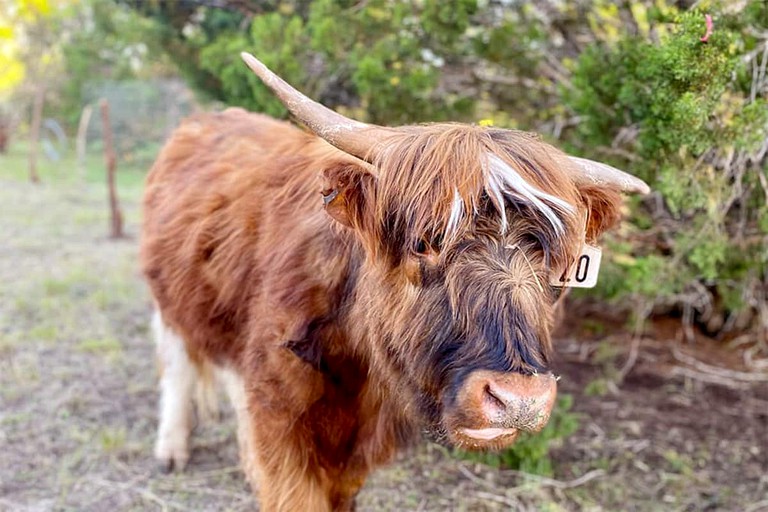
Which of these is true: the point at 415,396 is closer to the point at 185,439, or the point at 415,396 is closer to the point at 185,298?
the point at 185,298

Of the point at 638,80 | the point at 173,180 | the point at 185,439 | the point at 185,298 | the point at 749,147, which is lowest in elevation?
the point at 185,439

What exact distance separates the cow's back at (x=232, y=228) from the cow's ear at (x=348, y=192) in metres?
0.40

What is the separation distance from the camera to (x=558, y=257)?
1.94 meters

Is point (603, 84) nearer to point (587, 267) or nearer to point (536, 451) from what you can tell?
point (587, 267)

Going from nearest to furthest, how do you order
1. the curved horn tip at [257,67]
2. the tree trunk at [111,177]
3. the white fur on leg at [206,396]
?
the curved horn tip at [257,67]
the white fur on leg at [206,396]
the tree trunk at [111,177]

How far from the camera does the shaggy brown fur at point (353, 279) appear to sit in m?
1.84

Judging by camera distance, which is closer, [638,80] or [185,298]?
[638,80]

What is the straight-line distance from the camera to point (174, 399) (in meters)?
4.06

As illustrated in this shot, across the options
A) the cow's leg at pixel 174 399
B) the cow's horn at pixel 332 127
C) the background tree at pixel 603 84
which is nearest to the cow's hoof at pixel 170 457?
the cow's leg at pixel 174 399

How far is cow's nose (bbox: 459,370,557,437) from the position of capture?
1686 mm

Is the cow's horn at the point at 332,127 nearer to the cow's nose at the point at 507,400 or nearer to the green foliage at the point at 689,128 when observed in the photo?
the cow's nose at the point at 507,400

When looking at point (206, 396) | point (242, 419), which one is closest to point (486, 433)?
point (242, 419)

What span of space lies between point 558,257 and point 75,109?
70.3 feet

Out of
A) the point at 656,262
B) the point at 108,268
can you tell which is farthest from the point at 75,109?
the point at 656,262
